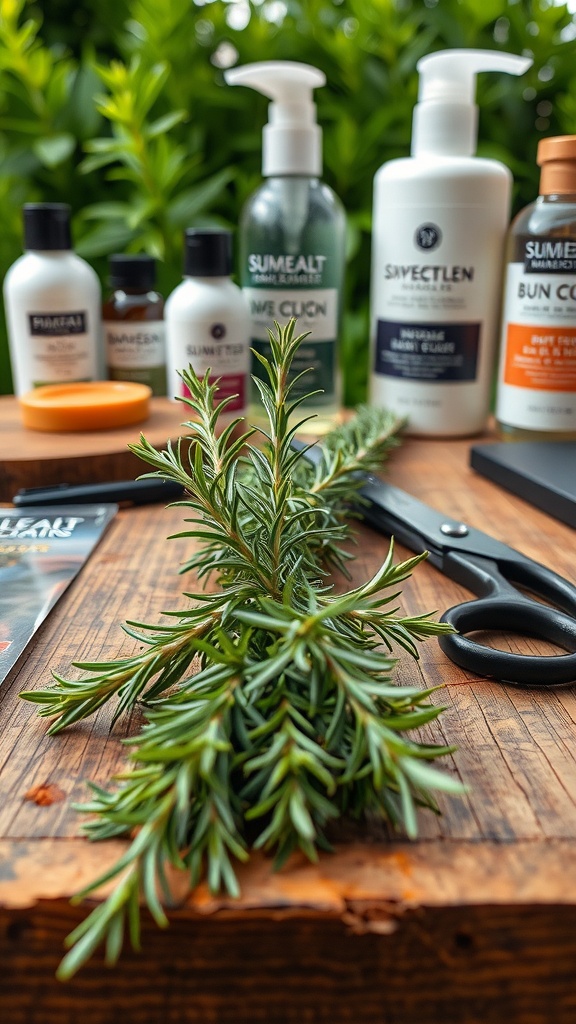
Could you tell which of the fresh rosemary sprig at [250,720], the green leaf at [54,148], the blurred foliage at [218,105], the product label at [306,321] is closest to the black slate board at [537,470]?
the product label at [306,321]

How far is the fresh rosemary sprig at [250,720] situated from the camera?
23 cm

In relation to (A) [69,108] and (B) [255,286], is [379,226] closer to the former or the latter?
(B) [255,286]

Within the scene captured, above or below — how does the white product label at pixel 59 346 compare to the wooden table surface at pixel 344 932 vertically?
above

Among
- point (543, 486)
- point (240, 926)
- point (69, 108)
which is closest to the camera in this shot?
point (240, 926)

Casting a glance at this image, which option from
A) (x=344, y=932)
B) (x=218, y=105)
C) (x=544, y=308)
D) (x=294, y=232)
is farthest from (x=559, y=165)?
(x=344, y=932)

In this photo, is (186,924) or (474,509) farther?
(474,509)

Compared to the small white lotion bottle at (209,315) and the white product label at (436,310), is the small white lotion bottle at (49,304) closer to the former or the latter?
the small white lotion bottle at (209,315)

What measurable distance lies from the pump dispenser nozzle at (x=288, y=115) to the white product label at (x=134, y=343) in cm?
18

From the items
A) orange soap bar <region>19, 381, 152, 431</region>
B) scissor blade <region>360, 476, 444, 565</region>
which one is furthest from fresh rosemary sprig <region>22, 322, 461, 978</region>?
orange soap bar <region>19, 381, 152, 431</region>

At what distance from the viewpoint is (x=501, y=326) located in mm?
773

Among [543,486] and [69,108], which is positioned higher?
[69,108]

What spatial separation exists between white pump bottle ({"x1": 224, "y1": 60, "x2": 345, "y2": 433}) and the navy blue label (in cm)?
6

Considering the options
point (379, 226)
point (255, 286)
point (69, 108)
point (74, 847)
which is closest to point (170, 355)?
point (255, 286)

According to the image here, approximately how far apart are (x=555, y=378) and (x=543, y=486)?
143 mm
